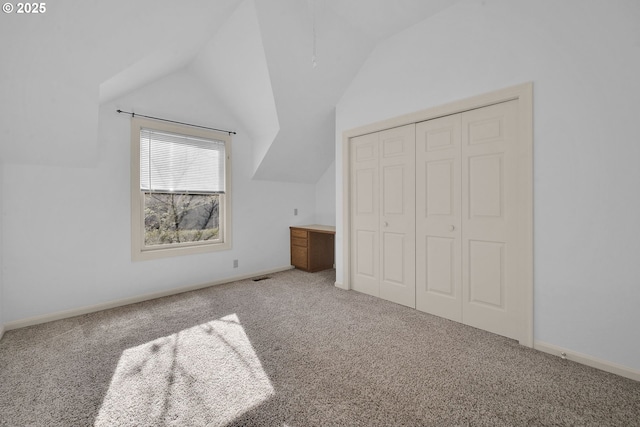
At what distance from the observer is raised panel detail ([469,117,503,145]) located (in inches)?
91.9

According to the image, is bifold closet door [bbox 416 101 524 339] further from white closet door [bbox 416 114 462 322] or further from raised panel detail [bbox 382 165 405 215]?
raised panel detail [bbox 382 165 405 215]

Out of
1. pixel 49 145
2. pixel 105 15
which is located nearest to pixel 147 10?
pixel 105 15

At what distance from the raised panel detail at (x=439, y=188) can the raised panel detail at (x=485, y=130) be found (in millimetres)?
286

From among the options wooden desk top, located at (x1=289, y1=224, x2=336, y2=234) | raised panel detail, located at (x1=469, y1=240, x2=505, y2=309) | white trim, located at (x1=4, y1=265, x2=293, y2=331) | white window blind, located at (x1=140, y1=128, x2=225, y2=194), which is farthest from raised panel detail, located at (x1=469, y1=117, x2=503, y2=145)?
white trim, located at (x1=4, y1=265, x2=293, y2=331)

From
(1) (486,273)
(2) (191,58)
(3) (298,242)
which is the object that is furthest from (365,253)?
(2) (191,58)

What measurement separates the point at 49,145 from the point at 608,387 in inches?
186

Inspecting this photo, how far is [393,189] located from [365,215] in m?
0.51

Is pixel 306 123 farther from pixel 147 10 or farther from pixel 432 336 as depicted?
pixel 432 336

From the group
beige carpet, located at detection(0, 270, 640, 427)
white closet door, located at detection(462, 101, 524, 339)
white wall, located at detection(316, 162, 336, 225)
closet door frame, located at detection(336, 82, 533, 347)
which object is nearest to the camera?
beige carpet, located at detection(0, 270, 640, 427)

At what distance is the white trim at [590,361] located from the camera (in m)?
1.79

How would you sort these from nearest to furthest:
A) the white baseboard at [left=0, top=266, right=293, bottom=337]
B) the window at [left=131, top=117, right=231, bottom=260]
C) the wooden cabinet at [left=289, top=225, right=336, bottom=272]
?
the white baseboard at [left=0, top=266, right=293, bottom=337] → the window at [left=131, top=117, right=231, bottom=260] → the wooden cabinet at [left=289, top=225, right=336, bottom=272]

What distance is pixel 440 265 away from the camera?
273 centimetres

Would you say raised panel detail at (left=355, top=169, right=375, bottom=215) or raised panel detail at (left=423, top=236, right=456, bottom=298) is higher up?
raised panel detail at (left=355, top=169, right=375, bottom=215)

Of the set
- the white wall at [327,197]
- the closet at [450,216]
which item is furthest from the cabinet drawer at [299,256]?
the closet at [450,216]
